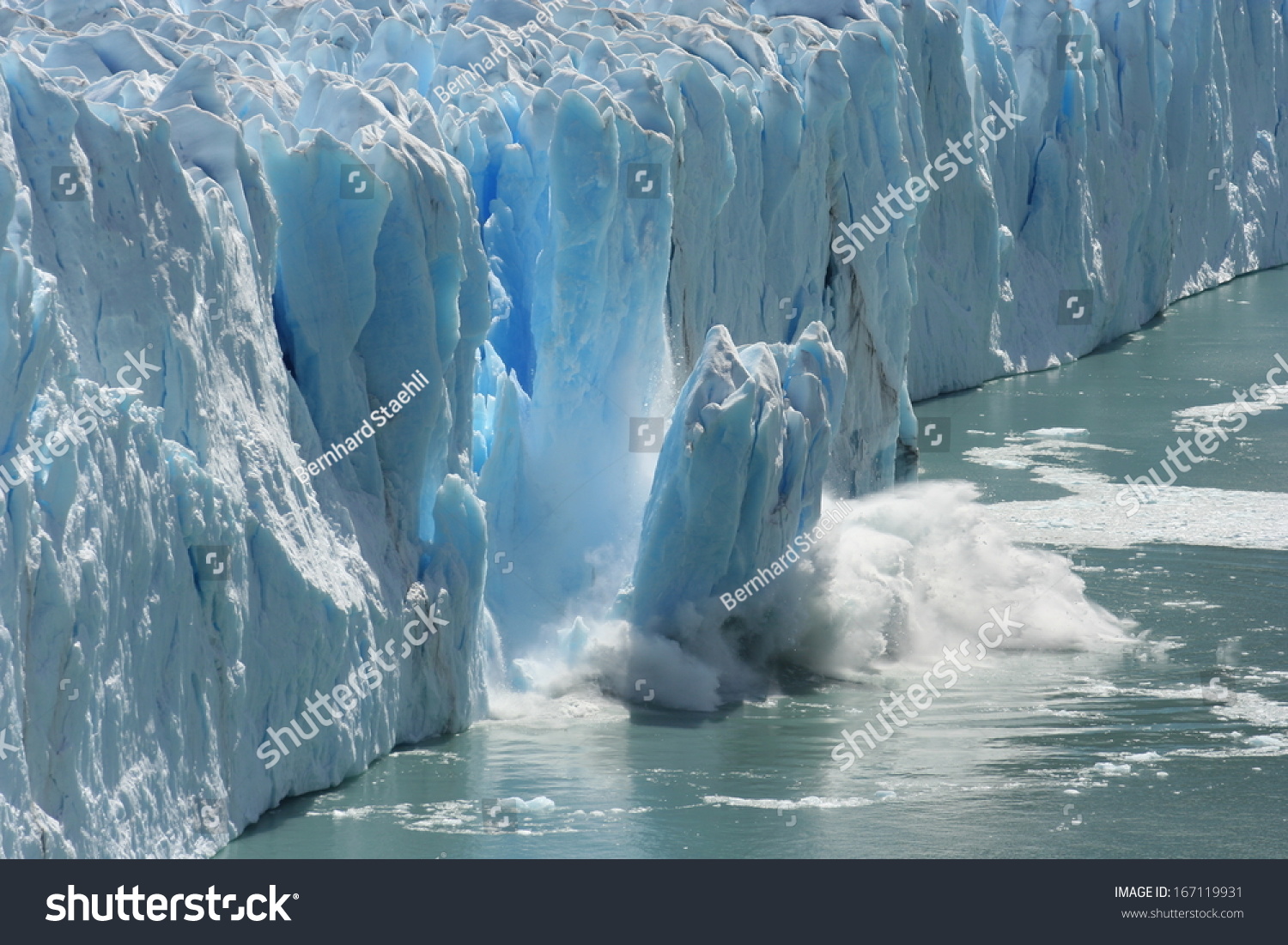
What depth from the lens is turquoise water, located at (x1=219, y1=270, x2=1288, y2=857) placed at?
32.8ft

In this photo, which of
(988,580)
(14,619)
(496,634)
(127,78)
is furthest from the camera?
(988,580)

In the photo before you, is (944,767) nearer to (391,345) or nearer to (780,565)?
(780,565)

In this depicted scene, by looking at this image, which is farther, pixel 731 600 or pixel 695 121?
pixel 695 121

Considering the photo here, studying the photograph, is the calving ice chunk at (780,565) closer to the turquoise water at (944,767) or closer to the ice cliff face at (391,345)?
the ice cliff face at (391,345)

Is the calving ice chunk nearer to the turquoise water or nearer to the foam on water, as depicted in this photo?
the foam on water

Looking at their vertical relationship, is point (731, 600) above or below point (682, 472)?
below

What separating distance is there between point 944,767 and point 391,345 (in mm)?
4196

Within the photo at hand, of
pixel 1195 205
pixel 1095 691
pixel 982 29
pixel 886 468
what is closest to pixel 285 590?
pixel 1095 691

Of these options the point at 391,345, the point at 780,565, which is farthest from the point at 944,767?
the point at 391,345

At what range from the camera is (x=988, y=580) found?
51.3ft

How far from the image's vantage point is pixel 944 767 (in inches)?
447

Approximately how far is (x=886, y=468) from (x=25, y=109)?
453 inches

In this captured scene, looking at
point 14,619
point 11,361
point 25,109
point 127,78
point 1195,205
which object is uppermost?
point 1195,205

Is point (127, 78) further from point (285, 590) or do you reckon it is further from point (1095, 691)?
point (1095, 691)
